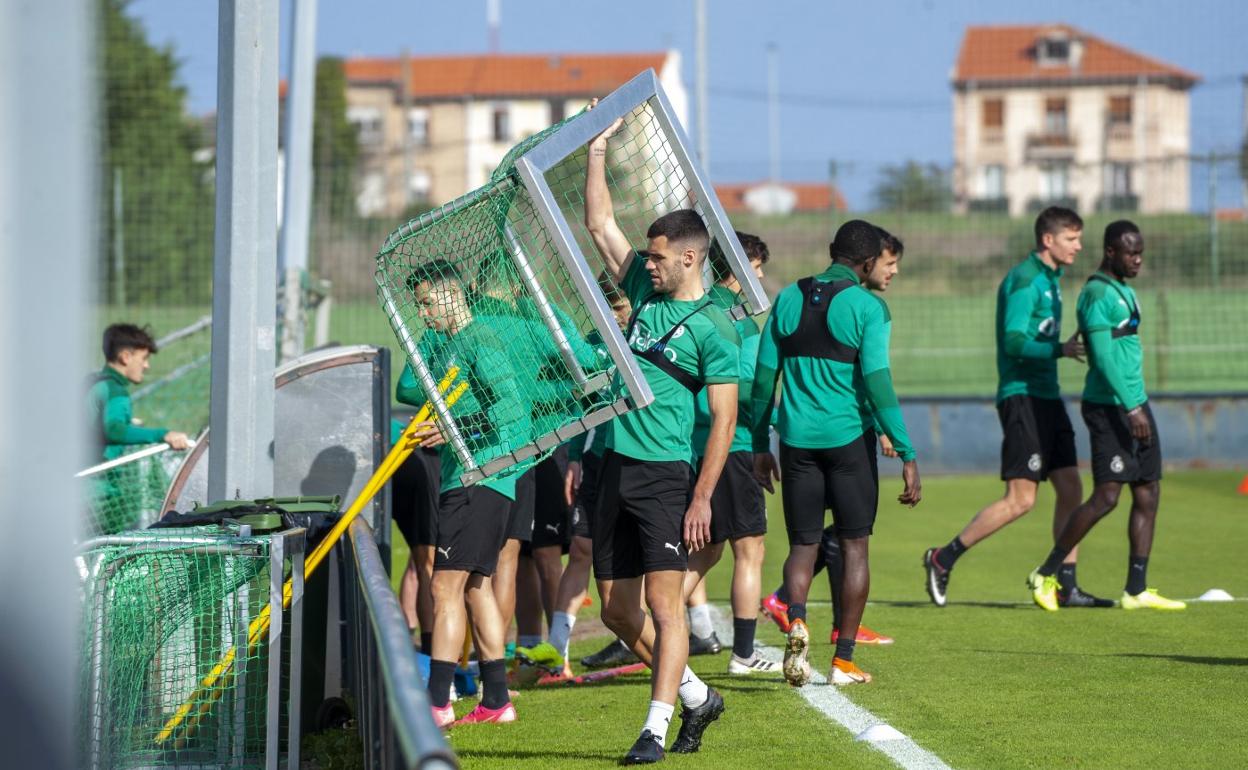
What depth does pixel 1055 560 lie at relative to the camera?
9133mm

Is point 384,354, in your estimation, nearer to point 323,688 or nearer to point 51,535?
point 323,688

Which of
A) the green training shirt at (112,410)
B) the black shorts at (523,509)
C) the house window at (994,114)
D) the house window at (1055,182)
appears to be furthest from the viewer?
the house window at (994,114)

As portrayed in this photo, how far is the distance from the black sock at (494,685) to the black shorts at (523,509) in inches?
26.7

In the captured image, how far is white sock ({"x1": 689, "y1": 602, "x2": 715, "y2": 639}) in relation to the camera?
816 cm

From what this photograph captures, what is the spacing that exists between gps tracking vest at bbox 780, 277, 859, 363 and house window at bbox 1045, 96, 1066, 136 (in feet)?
84.9

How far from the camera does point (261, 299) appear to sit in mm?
6707

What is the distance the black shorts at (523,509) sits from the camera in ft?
23.3

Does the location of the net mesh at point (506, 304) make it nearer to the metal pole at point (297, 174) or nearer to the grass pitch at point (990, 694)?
the grass pitch at point (990, 694)

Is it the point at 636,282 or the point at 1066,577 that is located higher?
the point at 636,282

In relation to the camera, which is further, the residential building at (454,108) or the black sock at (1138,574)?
the residential building at (454,108)

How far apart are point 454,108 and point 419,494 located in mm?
48839

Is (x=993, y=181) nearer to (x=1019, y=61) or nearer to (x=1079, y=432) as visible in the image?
(x=1079, y=432)

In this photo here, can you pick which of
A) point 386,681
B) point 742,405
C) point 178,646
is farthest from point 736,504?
point 386,681

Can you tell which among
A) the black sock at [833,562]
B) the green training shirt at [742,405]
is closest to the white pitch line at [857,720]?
the black sock at [833,562]
